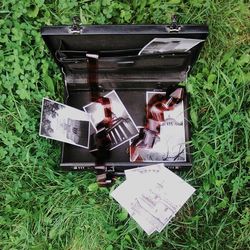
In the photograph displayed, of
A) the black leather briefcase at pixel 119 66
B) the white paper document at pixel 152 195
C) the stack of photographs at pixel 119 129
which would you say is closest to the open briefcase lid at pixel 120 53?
the black leather briefcase at pixel 119 66

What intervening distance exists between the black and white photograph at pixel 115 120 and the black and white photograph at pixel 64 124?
0.15 feet

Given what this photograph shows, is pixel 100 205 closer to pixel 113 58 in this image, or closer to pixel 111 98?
pixel 111 98

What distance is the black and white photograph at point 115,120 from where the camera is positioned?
1.84 meters

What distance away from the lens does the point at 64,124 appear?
182cm

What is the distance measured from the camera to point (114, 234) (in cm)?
177

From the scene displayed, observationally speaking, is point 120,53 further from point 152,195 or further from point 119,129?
point 152,195

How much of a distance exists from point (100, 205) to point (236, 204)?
2.10 ft

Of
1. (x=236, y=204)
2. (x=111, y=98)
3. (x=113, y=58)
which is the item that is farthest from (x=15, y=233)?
(x=236, y=204)

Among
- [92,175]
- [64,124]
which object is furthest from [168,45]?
[92,175]

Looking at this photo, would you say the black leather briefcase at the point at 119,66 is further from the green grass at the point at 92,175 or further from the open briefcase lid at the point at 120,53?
the green grass at the point at 92,175

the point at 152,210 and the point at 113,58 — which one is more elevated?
the point at 113,58

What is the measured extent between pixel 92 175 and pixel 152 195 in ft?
1.00

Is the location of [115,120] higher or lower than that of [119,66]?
lower

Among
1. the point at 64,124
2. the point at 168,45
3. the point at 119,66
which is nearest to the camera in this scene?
the point at 168,45
